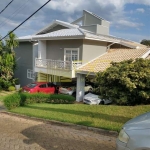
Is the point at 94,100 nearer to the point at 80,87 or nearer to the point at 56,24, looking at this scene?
the point at 80,87

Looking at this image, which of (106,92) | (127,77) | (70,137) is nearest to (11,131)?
(70,137)

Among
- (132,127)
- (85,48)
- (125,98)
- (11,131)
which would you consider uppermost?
(85,48)

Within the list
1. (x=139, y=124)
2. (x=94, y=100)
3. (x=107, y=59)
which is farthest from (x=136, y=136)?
(x=107, y=59)

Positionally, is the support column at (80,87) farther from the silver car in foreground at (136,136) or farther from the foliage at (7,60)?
the silver car in foreground at (136,136)

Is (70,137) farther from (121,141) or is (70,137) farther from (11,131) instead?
(121,141)

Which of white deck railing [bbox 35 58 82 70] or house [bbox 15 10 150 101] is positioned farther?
house [bbox 15 10 150 101]

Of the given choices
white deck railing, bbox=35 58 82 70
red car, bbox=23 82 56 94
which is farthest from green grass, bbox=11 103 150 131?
red car, bbox=23 82 56 94

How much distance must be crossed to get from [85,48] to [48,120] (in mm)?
9499

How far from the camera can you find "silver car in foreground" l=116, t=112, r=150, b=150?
2934 mm

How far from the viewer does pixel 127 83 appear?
907 cm

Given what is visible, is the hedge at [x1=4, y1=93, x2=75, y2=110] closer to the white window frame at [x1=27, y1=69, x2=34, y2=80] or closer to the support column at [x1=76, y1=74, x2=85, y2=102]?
the support column at [x1=76, y1=74, x2=85, y2=102]

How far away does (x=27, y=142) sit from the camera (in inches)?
223

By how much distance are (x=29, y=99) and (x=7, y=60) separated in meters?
9.14

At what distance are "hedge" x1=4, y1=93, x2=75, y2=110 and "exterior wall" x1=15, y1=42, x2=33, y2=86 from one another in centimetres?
968
